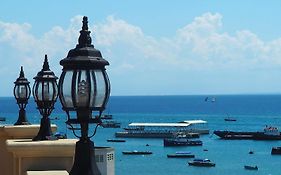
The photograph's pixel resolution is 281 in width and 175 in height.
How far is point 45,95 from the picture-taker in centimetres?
615

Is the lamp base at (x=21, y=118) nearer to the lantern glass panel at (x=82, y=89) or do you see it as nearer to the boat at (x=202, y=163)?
the lantern glass panel at (x=82, y=89)

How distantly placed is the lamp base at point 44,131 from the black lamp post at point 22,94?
5.83 ft

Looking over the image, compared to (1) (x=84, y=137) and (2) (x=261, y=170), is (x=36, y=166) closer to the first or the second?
(1) (x=84, y=137)

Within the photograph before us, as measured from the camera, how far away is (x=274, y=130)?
9494 centimetres

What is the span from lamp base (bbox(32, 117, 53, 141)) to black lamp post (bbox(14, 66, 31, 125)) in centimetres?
178

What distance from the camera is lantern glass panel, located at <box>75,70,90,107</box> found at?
3.69 metres

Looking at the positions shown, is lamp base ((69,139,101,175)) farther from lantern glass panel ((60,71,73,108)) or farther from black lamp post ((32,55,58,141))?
black lamp post ((32,55,58,141))

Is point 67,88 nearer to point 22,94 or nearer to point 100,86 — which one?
point 100,86

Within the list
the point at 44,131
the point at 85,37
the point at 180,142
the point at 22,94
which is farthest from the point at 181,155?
the point at 85,37

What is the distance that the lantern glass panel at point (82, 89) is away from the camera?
3.69 meters

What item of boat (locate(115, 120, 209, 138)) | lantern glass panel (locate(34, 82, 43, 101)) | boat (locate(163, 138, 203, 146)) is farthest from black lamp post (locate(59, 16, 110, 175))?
boat (locate(115, 120, 209, 138))

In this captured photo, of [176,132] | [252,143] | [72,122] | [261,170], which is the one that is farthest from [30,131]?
[176,132]

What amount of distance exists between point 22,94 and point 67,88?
4.45m

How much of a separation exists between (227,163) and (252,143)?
22.1 metres
